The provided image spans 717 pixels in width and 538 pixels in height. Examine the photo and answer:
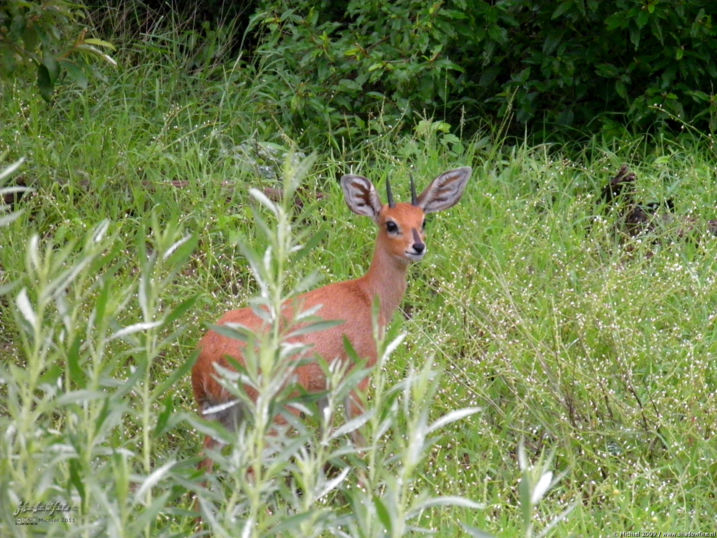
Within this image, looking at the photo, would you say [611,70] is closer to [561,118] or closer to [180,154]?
A: [561,118]

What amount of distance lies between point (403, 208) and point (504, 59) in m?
3.23

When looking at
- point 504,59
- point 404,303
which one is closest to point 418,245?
point 404,303

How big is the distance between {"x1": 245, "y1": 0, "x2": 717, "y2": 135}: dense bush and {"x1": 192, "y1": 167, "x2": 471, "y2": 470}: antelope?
215cm

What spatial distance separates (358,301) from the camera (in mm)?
4094

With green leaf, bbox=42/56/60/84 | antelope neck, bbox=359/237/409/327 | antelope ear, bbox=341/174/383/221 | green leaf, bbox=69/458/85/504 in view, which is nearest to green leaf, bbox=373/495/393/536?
green leaf, bbox=69/458/85/504

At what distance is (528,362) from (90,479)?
2.81 meters

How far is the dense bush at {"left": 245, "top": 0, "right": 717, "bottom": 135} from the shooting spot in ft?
21.6

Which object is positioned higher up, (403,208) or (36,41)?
(36,41)

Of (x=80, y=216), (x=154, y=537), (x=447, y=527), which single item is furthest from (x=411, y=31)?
(x=154, y=537)

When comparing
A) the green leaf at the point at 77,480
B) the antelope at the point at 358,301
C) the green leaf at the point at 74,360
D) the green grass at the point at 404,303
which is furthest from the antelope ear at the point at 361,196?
the green leaf at the point at 77,480

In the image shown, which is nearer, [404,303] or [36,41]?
[36,41]

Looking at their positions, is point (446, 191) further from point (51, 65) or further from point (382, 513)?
point (382, 513)

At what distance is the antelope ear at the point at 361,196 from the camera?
4.37 m

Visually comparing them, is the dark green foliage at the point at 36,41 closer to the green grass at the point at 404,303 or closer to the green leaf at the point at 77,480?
the green grass at the point at 404,303
